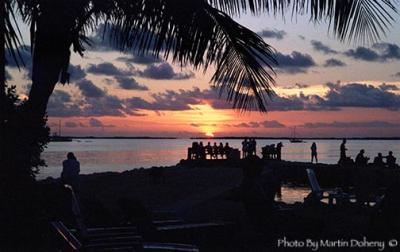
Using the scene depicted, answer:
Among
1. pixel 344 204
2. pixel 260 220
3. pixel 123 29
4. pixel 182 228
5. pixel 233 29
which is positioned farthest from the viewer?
pixel 344 204

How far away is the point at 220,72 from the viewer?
614 cm

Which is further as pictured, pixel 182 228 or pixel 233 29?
pixel 182 228

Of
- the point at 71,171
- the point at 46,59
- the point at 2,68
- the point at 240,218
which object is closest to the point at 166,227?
the point at 46,59

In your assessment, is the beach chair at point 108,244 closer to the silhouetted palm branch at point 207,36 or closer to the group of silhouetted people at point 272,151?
the silhouetted palm branch at point 207,36

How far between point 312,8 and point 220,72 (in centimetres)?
117

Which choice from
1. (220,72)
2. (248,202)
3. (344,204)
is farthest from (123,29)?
(344,204)

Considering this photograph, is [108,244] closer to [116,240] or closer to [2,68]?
[116,240]

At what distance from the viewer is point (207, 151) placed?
39906mm

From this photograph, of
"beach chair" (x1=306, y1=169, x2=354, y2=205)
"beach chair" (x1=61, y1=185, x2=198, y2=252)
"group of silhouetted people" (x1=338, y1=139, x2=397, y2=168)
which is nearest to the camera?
"beach chair" (x1=61, y1=185, x2=198, y2=252)

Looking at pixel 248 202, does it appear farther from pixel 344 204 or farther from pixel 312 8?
pixel 344 204

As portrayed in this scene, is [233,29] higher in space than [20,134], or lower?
higher

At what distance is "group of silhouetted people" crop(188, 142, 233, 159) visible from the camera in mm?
38844

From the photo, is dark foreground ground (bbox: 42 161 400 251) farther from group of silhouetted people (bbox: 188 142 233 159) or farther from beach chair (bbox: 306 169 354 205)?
group of silhouetted people (bbox: 188 142 233 159)

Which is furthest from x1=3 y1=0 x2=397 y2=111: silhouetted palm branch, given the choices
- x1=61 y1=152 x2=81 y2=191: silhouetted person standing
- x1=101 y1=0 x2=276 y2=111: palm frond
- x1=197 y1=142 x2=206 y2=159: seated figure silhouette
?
x1=197 y1=142 x2=206 y2=159: seated figure silhouette
